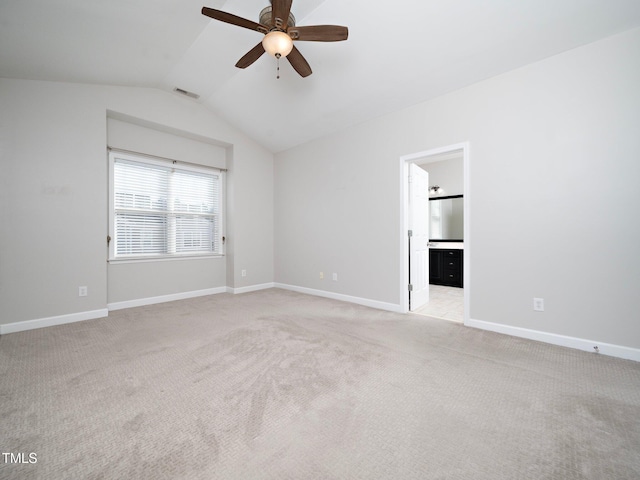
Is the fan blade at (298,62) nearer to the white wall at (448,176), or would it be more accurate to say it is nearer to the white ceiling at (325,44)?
the white ceiling at (325,44)

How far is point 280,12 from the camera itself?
196 cm

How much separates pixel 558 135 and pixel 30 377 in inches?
191

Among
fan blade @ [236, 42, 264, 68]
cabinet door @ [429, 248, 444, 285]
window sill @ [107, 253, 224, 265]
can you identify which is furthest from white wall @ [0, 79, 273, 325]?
cabinet door @ [429, 248, 444, 285]

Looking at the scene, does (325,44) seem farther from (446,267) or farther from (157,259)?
(446,267)

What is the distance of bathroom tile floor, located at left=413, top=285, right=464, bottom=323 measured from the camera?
3518mm

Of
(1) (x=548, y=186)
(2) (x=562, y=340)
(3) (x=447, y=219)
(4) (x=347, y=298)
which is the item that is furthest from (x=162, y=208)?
(3) (x=447, y=219)

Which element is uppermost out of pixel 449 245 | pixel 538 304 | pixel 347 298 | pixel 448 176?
pixel 448 176

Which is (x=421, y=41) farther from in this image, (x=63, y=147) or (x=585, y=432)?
(x=63, y=147)

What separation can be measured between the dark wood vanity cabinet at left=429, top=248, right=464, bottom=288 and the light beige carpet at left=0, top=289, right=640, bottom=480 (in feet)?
9.88

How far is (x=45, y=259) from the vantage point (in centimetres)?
312

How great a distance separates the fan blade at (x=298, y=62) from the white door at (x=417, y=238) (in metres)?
1.83

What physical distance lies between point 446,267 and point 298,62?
4922mm

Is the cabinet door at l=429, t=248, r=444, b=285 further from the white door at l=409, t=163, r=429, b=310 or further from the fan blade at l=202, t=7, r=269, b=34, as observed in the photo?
→ the fan blade at l=202, t=7, r=269, b=34

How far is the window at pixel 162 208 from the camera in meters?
3.97
